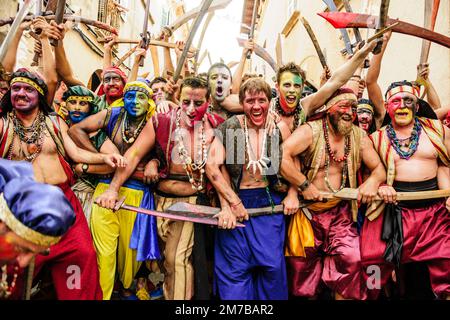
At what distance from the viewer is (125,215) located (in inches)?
130

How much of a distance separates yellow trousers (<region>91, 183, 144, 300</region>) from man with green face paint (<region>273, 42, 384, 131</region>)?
153cm

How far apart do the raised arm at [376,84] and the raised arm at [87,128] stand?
2614mm

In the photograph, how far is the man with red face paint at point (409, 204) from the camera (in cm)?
314

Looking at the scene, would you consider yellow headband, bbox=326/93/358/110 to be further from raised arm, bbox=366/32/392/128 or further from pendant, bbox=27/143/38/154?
pendant, bbox=27/143/38/154

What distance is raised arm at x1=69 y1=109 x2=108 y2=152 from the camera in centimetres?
329

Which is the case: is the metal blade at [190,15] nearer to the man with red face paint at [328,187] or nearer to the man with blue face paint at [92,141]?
the man with blue face paint at [92,141]

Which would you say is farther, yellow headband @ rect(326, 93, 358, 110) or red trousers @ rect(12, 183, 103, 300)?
yellow headband @ rect(326, 93, 358, 110)

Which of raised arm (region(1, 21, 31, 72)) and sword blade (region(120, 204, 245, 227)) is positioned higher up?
raised arm (region(1, 21, 31, 72))

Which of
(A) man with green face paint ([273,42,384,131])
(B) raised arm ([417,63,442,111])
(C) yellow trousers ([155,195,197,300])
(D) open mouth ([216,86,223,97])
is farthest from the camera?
(B) raised arm ([417,63,442,111])

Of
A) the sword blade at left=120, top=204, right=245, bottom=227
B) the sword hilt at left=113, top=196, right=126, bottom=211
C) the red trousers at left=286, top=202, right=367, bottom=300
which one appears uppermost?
the sword hilt at left=113, top=196, right=126, bottom=211

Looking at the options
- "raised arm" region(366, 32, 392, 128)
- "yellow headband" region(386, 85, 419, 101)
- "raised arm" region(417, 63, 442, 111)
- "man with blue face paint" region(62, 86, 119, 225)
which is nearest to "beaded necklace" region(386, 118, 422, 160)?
"yellow headband" region(386, 85, 419, 101)

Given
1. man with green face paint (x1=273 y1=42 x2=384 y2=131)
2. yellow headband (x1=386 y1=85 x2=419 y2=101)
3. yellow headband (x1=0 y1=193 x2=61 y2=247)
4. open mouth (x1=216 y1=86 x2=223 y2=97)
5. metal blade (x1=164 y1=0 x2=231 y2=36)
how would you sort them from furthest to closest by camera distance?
metal blade (x1=164 y1=0 x2=231 y2=36)
open mouth (x1=216 y1=86 x2=223 y2=97)
yellow headband (x1=386 y1=85 x2=419 y2=101)
man with green face paint (x1=273 y1=42 x2=384 y2=131)
yellow headband (x1=0 y1=193 x2=61 y2=247)

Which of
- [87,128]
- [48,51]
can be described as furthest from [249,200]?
[48,51]
